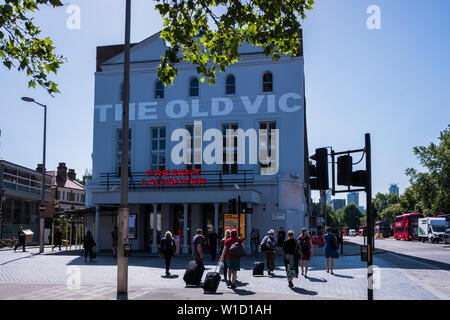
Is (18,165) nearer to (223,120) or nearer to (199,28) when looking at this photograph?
(223,120)

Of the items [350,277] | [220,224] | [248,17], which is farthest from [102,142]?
[248,17]

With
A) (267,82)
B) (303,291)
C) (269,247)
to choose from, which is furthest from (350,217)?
(303,291)

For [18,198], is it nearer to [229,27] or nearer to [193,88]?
[193,88]

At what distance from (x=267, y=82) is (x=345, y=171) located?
73.2 ft

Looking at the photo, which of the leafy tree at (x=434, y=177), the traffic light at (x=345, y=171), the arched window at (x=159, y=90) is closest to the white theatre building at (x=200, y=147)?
the arched window at (x=159, y=90)

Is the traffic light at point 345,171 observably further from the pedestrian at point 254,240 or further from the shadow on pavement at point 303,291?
the pedestrian at point 254,240

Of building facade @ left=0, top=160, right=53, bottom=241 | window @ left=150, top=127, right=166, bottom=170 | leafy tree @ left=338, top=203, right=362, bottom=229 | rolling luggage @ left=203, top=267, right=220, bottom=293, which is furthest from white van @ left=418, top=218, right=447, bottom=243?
leafy tree @ left=338, top=203, right=362, bottom=229

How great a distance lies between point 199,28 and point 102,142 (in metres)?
24.0

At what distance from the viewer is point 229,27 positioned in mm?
9828

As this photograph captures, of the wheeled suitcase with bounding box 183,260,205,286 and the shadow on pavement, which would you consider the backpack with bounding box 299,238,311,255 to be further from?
the wheeled suitcase with bounding box 183,260,205,286

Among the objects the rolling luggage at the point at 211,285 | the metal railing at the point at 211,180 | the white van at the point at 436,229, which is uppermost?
the metal railing at the point at 211,180

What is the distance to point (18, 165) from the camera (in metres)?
46.4

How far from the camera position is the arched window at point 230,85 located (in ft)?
103

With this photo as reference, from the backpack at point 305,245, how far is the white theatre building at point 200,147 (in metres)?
11.2
